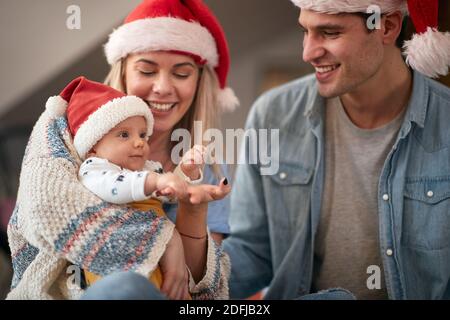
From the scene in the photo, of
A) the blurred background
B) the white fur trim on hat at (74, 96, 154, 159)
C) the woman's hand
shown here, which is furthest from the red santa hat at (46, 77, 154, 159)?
the woman's hand

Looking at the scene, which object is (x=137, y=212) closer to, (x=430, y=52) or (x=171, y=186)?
(x=171, y=186)

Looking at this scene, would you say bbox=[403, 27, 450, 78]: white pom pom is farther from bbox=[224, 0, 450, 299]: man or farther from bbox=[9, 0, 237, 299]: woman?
bbox=[9, 0, 237, 299]: woman

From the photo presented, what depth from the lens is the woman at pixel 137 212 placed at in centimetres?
102

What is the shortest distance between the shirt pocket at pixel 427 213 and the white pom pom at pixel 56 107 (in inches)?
31.7

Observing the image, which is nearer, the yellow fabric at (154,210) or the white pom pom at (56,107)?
the yellow fabric at (154,210)

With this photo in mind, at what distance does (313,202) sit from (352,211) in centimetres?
10

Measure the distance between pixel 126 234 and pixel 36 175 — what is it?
0.19 meters

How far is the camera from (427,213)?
4.61ft

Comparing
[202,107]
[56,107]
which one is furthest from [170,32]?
[56,107]

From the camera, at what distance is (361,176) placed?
4.89 feet

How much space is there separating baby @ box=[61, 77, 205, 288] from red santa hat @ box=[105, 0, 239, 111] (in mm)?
192

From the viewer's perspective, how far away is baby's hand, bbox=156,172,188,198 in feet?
3.20

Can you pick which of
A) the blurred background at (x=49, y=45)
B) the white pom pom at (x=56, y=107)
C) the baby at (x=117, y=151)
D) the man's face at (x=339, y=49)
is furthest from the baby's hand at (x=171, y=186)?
the man's face at (x=339, y=49)

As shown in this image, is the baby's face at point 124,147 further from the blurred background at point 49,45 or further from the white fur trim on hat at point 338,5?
the white fur trim on hat at point 338,5
